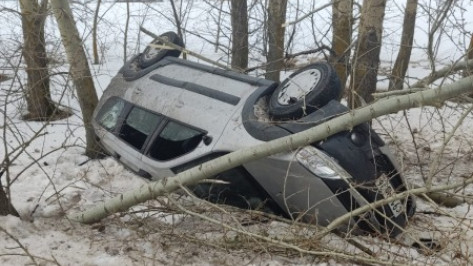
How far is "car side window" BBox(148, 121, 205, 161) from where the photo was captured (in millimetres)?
4842

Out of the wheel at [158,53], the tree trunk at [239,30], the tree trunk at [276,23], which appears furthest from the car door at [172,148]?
the tree trunk at [239,30]

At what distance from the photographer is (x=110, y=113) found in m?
5.91

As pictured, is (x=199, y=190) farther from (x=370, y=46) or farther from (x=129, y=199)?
(x=370, y=46)

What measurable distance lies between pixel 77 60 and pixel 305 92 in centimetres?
338

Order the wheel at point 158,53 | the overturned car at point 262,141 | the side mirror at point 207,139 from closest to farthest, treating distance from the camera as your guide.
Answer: the overturned car at point 262,141 < the side mirror at point 207,139 < the wheel at point 158,53

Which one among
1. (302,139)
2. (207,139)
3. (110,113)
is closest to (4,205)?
(110,113)

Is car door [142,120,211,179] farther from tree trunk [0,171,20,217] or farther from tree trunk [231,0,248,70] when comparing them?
tree trunk [231,0,248,70]

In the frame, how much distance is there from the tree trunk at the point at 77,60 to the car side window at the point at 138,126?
581mm

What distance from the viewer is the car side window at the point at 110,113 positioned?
227 inches

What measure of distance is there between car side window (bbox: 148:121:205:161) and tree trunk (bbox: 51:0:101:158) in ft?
3.70

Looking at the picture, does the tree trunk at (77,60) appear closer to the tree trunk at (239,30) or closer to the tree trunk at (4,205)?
the tree trunk at (4,205)

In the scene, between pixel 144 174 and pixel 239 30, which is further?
pixel 239 30

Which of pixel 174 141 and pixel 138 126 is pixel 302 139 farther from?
pixel 138 126

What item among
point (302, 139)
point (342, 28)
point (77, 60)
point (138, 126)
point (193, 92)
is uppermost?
point (342, 28)
